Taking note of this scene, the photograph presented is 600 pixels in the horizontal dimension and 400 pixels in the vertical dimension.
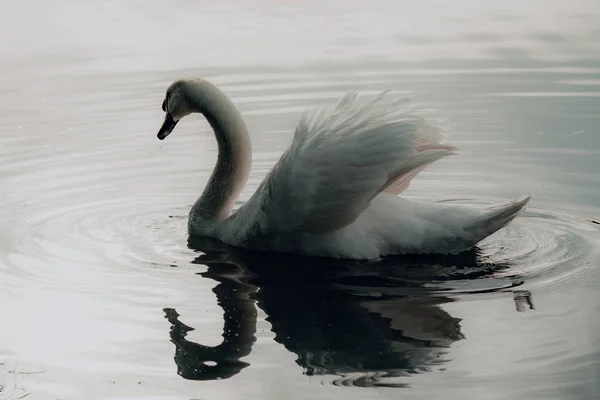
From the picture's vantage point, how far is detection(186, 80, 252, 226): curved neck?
928cm

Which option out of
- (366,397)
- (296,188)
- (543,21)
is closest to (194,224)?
(296,188)

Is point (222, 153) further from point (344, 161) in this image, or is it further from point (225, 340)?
point (225, 340)

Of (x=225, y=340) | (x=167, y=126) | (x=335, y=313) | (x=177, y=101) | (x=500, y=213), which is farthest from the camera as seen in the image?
(x=167, y=126)

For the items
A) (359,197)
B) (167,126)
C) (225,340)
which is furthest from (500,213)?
(167,126)

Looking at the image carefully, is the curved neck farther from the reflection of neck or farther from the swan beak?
the reflection of neck

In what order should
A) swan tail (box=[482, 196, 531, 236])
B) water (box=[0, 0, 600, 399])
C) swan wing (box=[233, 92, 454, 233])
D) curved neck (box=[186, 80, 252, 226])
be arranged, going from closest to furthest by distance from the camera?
water (box=[0, 0, 600, 399])
swan wing (box=[233, 92, 454, 233])
swan tail (box=[482, 196, 531, 236])
curved neck (box=[186, 80, 252, 226])

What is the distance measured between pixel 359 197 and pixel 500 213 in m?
0.93

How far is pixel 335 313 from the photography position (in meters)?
7.23

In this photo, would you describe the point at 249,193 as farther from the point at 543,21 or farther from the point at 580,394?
the point at 543,21

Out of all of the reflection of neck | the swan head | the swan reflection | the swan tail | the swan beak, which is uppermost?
the swan head

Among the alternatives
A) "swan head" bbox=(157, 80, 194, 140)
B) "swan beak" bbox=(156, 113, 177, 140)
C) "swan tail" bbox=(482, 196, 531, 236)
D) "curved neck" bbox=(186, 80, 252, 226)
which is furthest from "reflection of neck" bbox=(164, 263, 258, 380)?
"swan beak" bbox=(156, 113, 177, 140)

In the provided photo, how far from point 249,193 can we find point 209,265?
1840mm

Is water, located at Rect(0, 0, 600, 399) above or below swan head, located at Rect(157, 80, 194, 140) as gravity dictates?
below

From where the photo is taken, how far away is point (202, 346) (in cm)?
682
